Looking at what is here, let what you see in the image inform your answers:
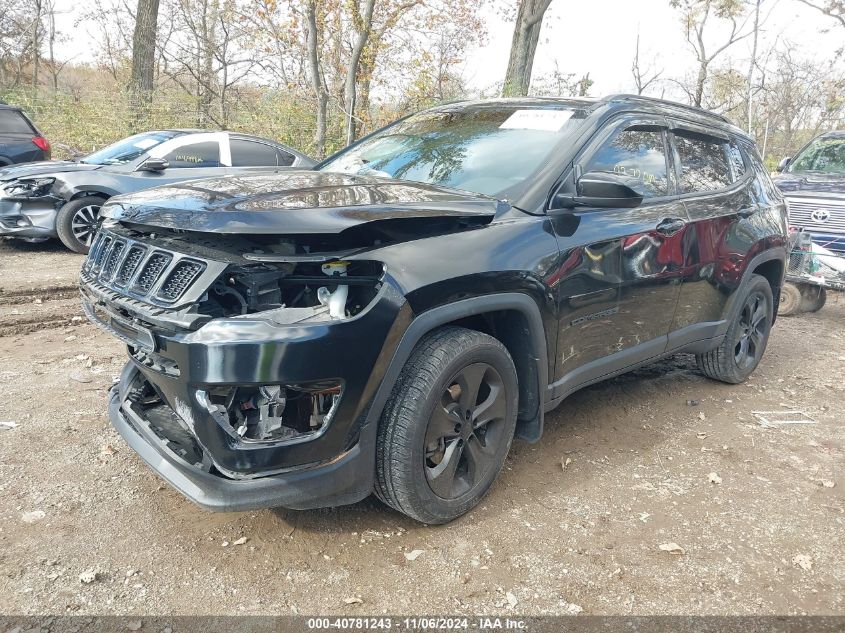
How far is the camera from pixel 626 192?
9.44 feet

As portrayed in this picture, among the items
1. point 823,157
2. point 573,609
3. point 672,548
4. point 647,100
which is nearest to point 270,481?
point 573,609

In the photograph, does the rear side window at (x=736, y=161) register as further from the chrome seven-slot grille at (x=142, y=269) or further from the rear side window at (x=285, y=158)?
the rear side window at (x=285, y=158)

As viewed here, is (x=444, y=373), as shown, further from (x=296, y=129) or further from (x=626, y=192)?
(x=296, y=129)

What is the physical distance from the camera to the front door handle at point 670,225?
3.57 metres

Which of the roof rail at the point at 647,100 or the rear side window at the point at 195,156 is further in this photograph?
the rear side window at the point at 195,156

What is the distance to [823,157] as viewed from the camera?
8727 millimetres

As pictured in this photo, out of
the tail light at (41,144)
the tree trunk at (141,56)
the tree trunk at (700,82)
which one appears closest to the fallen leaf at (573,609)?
the tail light at (41,144)

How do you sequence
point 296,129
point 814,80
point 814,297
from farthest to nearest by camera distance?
point 814,80, point 296,129, point 814,297

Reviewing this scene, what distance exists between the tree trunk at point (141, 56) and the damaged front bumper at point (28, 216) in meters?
8.49

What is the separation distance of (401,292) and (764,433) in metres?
2.94

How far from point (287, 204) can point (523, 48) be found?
38.2ft

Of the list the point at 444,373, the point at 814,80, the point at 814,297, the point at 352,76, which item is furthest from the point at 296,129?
the point at 814,80

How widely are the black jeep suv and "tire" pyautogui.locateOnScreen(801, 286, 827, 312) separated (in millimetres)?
4553

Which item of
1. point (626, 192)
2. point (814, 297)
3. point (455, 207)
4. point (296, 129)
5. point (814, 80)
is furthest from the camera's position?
point (814, 80)
